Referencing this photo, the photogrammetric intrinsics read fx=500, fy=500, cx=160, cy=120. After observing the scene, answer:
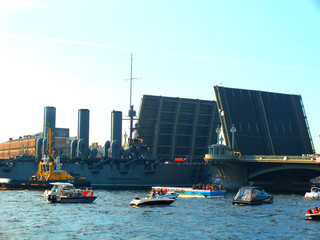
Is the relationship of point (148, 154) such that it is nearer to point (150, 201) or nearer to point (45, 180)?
point (45, 180)

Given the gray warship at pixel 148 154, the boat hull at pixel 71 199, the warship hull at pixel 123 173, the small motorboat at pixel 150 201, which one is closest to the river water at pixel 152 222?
the small motorboat at pixel 150 201

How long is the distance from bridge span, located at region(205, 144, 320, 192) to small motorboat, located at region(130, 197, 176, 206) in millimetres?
25062

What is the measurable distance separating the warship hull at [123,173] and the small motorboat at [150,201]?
34.2 metres

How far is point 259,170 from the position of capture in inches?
3078

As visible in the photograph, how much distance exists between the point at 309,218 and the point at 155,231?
1360 centimetres

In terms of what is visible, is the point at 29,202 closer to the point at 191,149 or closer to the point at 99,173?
the point at 99,173

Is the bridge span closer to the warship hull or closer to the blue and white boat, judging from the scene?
the warship hull

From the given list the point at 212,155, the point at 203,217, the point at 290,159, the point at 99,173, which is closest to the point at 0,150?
the point at 99,173

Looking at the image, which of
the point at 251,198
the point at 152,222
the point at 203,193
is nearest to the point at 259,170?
the point at 203,193

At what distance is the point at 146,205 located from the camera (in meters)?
49.0

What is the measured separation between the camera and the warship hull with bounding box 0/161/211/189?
8544 cm

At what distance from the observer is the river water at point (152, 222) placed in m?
30.9

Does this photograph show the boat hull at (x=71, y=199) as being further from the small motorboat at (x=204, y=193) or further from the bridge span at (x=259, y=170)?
the bridge span at (x=259, y=170)

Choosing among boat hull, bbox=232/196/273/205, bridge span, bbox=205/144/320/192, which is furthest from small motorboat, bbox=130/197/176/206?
bridge span, bbox=205/144/320/192
